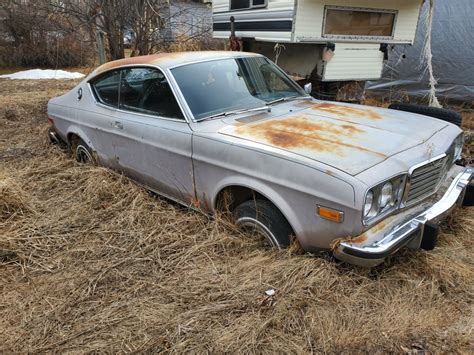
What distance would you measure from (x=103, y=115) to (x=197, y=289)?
233cm

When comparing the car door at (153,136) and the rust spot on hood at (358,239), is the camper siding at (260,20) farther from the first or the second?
the rust spot on hood at (358,239)

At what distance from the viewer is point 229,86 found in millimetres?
3568

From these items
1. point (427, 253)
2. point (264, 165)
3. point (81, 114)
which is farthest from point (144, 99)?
point (427, 253)

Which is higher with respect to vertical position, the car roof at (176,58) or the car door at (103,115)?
the car roof at (176,58)

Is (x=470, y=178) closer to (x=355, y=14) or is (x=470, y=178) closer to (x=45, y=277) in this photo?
(x=45, y=277)

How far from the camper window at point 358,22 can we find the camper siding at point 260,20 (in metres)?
0.70

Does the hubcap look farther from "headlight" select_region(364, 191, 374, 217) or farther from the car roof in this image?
"headlight" select_region(364, 191, 374, 217)

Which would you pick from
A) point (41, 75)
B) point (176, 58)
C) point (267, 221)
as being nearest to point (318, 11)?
point (176, 58)

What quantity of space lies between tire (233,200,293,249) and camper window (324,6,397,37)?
188 inches

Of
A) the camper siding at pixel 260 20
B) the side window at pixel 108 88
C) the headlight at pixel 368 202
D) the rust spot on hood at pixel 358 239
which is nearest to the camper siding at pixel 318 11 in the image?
the camper siding at pixel 260 20

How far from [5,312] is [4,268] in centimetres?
56

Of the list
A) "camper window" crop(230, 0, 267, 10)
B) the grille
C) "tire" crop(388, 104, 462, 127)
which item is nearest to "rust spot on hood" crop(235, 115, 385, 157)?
the grille

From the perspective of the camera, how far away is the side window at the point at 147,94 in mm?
3420

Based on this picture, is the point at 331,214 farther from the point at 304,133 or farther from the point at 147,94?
the point at 147,94
